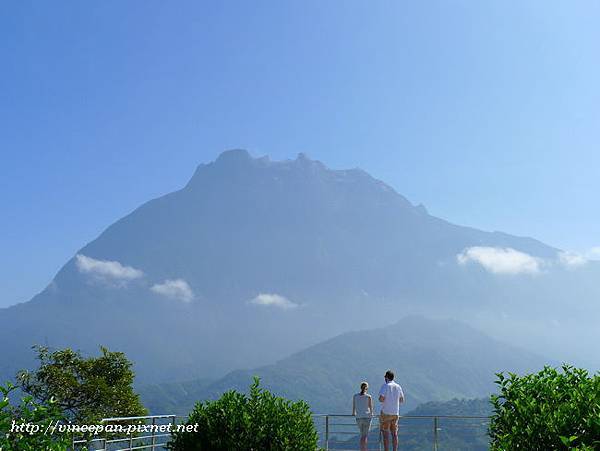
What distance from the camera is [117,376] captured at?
31.7 m

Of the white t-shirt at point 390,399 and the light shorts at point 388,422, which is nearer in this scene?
the white t-shirt at point 390,399

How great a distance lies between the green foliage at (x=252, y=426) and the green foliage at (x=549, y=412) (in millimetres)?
3017

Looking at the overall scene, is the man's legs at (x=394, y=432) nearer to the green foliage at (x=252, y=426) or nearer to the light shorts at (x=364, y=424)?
the light shorts at (x=364, y=424)

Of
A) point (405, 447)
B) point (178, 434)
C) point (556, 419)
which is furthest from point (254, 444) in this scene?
point (405, 447)

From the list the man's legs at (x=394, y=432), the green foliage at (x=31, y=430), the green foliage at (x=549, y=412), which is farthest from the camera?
the man's legs at (x=394, y=432)

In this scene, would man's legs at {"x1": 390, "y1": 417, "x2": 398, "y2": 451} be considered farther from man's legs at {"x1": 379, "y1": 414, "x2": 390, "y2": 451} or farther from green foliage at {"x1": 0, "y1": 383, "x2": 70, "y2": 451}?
green foliage at {"x1": 0, "y1": 383, "x2": 70, "y2": 451}

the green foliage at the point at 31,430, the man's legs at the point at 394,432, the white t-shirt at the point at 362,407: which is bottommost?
the man's legs at the point at 394,432

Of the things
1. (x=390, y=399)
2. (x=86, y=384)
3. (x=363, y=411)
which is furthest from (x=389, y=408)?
(x=86, y=384)

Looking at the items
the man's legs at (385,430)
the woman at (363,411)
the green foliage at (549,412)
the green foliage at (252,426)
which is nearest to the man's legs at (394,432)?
the man's legs at (385,430)

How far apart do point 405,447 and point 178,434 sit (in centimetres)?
19168

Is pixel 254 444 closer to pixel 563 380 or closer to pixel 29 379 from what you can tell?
pixel 563 380

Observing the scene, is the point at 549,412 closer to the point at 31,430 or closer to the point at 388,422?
the point at 31,430

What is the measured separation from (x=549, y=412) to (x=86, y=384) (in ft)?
91.9

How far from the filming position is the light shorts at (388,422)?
631 inches
